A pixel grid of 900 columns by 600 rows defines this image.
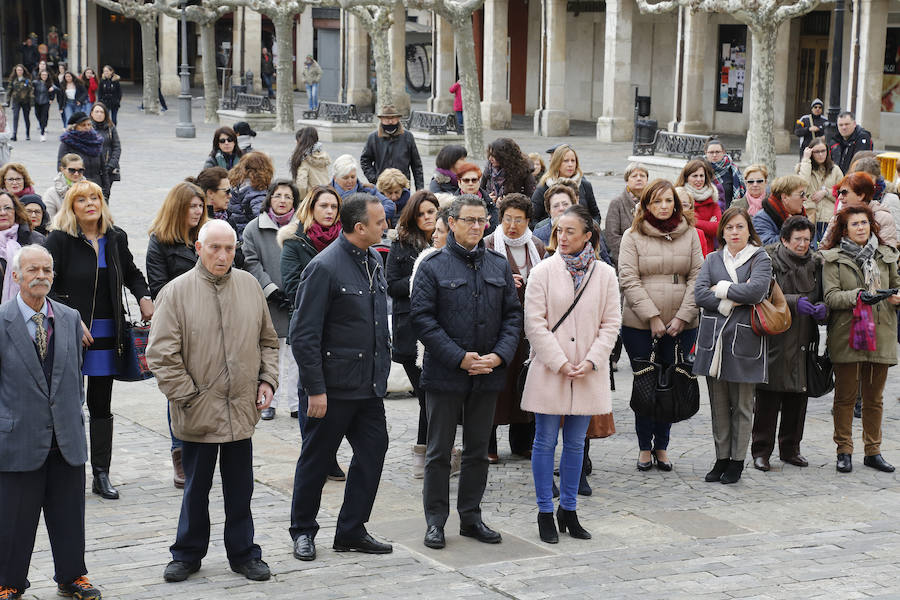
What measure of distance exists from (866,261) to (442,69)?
3531cm

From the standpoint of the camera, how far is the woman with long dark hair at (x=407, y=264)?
8.20 meters

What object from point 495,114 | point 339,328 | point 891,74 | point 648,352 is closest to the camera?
point 339,328

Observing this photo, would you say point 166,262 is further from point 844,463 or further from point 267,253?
point 844,463

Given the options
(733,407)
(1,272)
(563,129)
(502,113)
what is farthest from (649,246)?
(502,113)

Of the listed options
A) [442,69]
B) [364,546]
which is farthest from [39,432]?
[442,69]

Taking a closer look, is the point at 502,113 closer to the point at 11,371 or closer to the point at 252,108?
the point at 252,108

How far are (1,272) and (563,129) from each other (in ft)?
101

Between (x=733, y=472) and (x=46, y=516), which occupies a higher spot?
(x=46, y=516)

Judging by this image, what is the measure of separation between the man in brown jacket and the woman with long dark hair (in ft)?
5.41

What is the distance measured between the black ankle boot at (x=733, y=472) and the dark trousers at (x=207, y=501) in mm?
3331

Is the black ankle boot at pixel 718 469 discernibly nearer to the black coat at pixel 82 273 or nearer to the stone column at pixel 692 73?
the black coat at pixel 82 273

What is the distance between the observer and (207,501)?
21.5 feet

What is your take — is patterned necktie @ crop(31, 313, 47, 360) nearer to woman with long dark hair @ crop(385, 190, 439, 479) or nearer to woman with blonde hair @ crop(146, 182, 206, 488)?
woman with blonde hair @ crop(146, 182, 206, 488)

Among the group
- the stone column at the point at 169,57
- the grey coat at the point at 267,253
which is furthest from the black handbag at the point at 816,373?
the stone column at the point at 169,57
